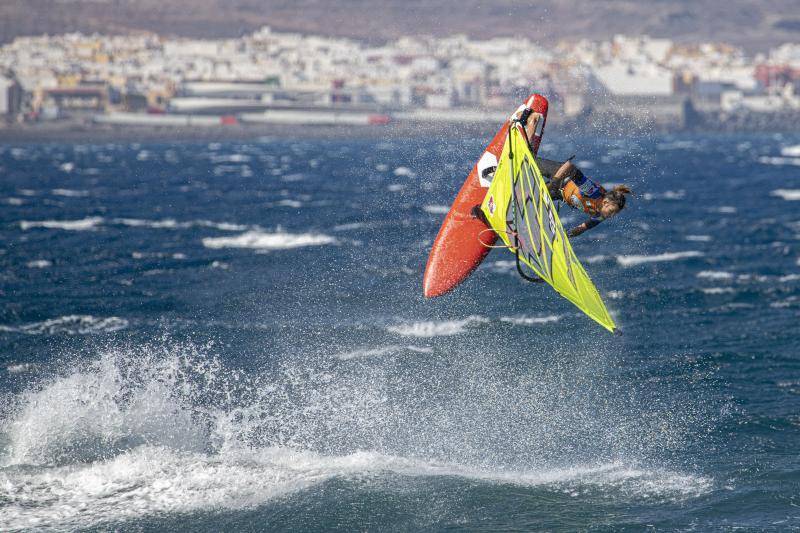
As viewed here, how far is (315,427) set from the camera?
18891 millimetres

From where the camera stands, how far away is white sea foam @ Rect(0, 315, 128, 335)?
26.6m

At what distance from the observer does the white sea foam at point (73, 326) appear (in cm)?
2656

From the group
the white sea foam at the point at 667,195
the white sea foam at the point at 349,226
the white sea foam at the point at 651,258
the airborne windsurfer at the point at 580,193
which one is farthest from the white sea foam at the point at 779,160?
the airborne windsurfer at the point at 580,193

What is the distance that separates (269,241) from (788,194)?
133ft

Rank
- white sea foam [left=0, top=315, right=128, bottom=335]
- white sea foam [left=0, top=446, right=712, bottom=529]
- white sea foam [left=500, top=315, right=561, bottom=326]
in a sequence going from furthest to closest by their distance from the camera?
white sea foam [left=500, top=315, right=561, bottom=326] → white sea foam [left=0, top=315, right=128, bottom=335] → white sea foam [left=0, top=446, right=712, bottom=529]

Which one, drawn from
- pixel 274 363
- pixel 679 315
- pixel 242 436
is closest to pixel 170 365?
pixel 274 363

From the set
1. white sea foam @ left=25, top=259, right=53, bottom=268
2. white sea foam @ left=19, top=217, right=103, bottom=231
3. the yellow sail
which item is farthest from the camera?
white sea foam @ left=19, top=217, right=103, bottom=231

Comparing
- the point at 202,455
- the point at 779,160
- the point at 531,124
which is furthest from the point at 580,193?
the point at 779,160

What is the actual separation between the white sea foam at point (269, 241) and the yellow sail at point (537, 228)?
87.3 ft

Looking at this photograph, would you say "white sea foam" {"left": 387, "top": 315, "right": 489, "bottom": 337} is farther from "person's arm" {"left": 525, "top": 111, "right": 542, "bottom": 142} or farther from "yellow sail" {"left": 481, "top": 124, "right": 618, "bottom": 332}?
"yellow sail" {"left": 481, "top": 124, "right": 618, "bottom": 332}

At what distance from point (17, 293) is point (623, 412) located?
1902cm

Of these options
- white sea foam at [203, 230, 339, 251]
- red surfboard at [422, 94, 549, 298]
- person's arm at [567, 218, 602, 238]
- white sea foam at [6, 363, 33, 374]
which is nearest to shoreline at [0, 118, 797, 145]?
white sea foam at [203, 230, 339, 251]

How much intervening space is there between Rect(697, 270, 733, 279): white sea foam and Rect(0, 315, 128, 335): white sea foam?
19.1 meters

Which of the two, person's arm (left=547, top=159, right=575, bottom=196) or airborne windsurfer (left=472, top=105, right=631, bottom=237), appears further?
person's arm (left=547, top=159, right=575, bottom=196)
